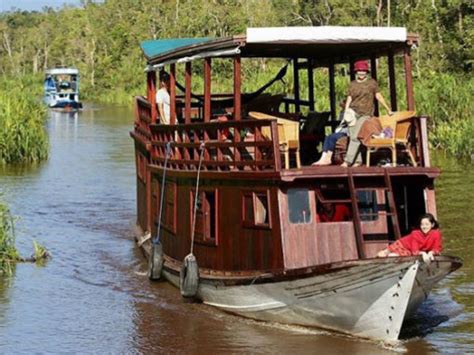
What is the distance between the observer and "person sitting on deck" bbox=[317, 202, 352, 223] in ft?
36.7

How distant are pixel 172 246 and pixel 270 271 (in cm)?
280

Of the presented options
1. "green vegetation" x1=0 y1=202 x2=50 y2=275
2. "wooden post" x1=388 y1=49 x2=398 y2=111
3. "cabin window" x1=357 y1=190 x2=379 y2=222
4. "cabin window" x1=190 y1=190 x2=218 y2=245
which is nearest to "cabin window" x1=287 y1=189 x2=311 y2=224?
"cabin window" x1=357 y1=190 x2=379 y2=222

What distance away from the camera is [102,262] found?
15.7 m

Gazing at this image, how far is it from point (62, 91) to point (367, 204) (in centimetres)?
4455

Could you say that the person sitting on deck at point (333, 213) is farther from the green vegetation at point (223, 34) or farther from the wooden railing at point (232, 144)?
the green vegetation at point (223, 34)

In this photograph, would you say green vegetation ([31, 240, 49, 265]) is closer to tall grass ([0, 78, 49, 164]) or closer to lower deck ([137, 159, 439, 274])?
lower deck ([137, 159, 439, 274])

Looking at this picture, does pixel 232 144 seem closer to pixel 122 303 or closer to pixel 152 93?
pixel 122 303

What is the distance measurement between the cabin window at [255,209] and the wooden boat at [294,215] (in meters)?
0.01

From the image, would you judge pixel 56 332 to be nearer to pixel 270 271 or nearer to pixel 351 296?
pixel 270 271

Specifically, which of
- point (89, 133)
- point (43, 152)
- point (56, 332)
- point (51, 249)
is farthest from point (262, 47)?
point (89, 133)

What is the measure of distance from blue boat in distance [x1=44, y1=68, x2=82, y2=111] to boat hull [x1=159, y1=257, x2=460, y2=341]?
41.0 metres

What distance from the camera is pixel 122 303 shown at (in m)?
12.9

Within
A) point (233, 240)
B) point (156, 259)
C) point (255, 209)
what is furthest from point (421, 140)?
point (156, 259)

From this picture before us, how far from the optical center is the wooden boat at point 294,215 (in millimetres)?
10164
